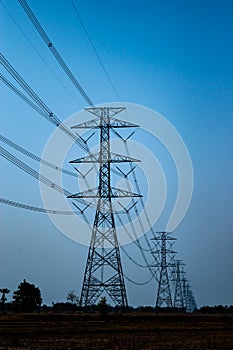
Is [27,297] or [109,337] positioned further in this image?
[27,297]

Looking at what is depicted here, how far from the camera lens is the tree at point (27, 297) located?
12962 centimetres

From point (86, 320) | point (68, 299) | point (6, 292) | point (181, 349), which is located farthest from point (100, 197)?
point (68, 299)

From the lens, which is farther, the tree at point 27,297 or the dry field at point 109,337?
the tree at point 27,297

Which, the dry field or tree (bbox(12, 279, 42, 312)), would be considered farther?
tree (bbox(12, 279, 42, 312))

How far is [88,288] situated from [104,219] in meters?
7.07

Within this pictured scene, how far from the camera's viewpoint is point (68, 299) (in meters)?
157

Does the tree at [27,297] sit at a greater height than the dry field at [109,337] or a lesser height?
greater

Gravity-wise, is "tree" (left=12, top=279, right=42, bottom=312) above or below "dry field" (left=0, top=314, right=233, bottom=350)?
above

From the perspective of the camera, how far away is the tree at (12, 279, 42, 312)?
12962 centimetres

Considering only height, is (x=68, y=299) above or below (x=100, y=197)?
above

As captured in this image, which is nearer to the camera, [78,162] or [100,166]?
[78,162]

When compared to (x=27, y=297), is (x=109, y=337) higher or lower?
lower

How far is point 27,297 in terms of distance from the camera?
129500 millimetres

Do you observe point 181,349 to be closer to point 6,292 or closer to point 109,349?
point 109,349
